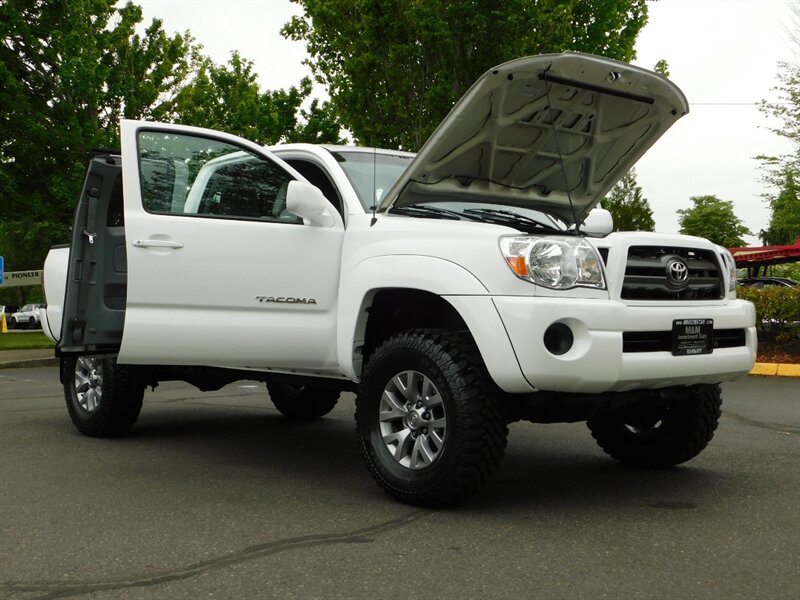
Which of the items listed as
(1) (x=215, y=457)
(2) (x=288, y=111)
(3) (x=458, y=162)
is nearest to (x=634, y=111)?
(3) (x=458, y=162)

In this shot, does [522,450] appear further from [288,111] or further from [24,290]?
[24,290]

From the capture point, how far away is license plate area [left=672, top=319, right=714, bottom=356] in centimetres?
438

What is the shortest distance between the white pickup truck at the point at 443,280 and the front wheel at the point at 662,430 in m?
0.01

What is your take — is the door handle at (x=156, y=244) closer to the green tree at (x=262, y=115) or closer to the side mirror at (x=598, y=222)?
the side mirror at (x=598, y=222)

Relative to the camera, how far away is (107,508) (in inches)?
177

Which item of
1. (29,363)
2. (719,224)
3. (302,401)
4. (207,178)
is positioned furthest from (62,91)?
(719,224)

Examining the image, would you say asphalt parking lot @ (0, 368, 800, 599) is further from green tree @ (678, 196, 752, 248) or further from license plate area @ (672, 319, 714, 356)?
green tree @ (678, 196, 752, 248)

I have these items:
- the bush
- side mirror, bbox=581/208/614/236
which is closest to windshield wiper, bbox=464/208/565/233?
side mirror, bbox=581/208/614/236

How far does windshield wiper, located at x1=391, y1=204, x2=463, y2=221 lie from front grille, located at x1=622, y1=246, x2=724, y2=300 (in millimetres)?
973

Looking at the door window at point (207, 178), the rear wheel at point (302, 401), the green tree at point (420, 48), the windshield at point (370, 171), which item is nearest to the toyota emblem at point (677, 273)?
the windshield at point (370, 171)

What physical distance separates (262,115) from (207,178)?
16635 millimetres

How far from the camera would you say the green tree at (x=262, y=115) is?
70.4 ft

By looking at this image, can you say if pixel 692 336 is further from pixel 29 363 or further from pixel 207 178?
pixel 29 363

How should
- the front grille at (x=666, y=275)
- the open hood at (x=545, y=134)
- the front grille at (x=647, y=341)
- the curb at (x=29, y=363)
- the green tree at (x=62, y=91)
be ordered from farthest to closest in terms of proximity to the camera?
the green tree at (x=62, y=91), the curb at (x=29, y=363), the open hood at (x=545, y=134), the front grille at (x=666, y=275), the front grille at (x=647, y=341)
